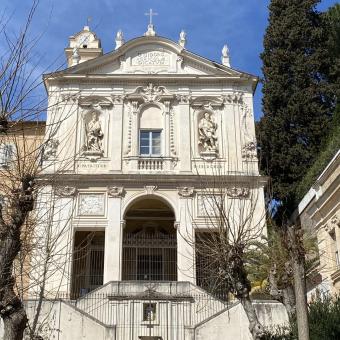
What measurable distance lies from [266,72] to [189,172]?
327 inches

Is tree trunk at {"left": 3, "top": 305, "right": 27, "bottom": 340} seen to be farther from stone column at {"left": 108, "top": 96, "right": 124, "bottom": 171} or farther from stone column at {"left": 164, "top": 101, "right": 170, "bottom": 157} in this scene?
stone column at {"left": 164, "top": 101, "right": 170, "bottom": 157}

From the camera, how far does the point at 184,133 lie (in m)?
26.8

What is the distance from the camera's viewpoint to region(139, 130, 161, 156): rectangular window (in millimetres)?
26703

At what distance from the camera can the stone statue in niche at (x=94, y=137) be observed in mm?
26297

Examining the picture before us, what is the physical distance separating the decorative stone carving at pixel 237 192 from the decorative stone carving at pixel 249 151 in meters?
1.79

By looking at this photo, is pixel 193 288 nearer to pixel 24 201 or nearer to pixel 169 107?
pixel 24 201

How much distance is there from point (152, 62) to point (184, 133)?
14.9 ft

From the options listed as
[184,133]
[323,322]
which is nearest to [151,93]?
[184,133]

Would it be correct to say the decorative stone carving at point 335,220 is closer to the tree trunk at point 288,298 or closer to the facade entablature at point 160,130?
the tree trunk at point 288,298

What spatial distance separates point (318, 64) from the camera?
28812 millimetres

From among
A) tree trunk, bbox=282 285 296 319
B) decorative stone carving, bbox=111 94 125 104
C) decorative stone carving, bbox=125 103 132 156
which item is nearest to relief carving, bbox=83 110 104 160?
decorative stone carving, bbox=111 94 125 104

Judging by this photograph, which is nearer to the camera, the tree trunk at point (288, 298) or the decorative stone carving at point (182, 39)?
the tree trunk at point (288, 298)

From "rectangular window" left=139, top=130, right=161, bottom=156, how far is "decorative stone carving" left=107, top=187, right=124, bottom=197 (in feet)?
7.71

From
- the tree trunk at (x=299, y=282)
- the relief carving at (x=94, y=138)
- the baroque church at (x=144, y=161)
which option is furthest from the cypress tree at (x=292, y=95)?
the tree trunk at (x=299, y=282)
